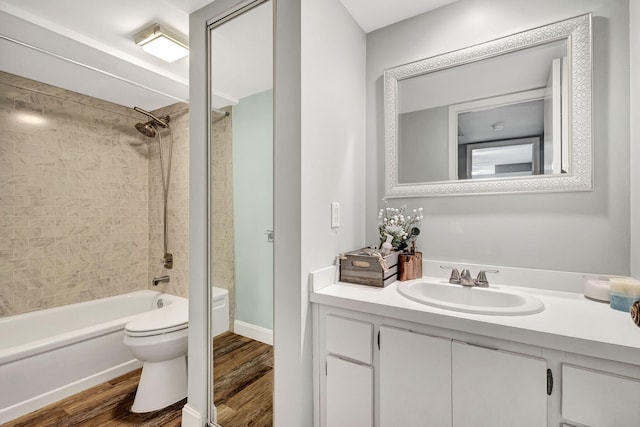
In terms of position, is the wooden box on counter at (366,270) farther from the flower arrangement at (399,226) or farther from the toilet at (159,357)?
the toilet at (159,357)

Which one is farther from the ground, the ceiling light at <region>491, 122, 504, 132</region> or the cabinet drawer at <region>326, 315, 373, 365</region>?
the ceiling light at <region>491, 122, 504, 132</region>

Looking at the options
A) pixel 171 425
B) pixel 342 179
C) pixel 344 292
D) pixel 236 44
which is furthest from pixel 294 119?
pixel 171 425

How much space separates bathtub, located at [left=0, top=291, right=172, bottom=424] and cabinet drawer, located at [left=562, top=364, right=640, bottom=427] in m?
2.75

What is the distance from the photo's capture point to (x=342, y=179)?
1.59 m

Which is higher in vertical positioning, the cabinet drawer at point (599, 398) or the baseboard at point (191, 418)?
the cabinet drawer at point (599, 398)

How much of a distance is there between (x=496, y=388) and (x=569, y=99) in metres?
1.26

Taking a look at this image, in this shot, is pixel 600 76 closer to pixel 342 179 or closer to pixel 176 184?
pixel 342 179

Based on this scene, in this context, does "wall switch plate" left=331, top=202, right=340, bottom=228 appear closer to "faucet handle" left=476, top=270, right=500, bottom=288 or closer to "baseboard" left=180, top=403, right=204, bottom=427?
"faucet handle" left=476, top=270, right=500, bottom=288

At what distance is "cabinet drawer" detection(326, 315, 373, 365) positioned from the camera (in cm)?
120

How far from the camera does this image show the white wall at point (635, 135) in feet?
3.77

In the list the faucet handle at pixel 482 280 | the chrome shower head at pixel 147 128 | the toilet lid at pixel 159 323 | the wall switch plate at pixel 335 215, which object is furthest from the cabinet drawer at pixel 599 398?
the chrome shower head at pixel 147 128

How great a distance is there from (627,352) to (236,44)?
1.97m

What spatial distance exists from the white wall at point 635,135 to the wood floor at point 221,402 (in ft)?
5.26

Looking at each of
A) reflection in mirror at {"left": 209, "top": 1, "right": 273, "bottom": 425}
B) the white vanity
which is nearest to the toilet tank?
reflection in mirror at {"left": 209, "top": 1, "right": 273, "bottom": 425}
